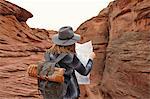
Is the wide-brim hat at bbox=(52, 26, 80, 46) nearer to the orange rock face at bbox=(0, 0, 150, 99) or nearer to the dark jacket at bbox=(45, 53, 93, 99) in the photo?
the dark jacket at bbox=(45, 53, 93, 99)

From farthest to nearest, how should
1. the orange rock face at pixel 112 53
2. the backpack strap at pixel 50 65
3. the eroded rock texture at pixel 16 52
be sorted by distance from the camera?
the orange rock face at pixel 112 53
the eroded rock texture at pixel 16 52
the backpack strap at pixel 50 65

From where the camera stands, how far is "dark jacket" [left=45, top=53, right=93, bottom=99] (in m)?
4.68

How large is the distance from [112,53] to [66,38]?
1167 centimetres

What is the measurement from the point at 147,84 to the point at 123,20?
4.53 m

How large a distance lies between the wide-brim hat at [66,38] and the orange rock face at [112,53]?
198 inches

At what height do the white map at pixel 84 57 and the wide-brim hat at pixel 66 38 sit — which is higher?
the wide-brim hat at pixel 66 38

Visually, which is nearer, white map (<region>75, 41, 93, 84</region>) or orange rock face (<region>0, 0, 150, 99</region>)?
white map (<region>75, 41, 93, 84</region>)

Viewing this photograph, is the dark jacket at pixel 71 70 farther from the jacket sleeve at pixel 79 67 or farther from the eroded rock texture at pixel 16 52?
the eroded rock texture at pixel 16 52

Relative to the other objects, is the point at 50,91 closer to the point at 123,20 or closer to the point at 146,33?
the point at 146,33

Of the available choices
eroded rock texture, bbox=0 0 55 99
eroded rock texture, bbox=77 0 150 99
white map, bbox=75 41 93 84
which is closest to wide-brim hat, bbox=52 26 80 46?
white map, bbox=75 41 93 84

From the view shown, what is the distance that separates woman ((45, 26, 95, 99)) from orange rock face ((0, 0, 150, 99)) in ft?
16.1

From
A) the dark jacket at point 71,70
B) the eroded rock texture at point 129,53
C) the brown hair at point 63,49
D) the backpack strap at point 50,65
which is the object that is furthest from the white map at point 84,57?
the eroded rock texture at point 129,53

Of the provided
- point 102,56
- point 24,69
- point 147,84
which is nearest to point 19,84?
point 24,69

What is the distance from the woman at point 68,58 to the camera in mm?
4691
